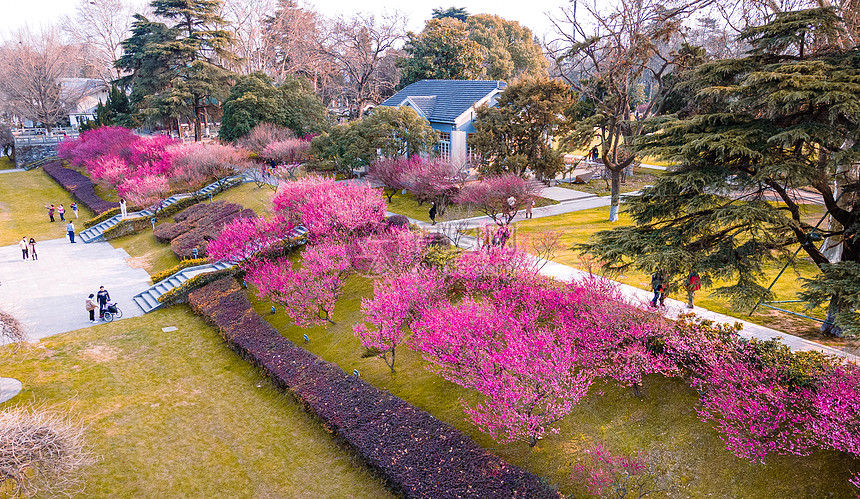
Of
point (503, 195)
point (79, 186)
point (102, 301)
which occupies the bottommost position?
point (102, 301)

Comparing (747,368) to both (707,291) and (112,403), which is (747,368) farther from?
(112,403)

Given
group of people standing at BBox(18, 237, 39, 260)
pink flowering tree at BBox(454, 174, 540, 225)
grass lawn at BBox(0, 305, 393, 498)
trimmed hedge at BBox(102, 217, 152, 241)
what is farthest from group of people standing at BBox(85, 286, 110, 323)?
pink flowering tree at BBox(454, 174, 540, 225)

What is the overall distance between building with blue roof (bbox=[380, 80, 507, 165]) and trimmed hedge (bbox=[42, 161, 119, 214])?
23352 millimetres

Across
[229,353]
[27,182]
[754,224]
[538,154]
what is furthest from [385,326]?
[27,182]

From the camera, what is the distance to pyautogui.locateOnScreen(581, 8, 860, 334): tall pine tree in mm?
9297

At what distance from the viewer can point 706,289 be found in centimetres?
1627

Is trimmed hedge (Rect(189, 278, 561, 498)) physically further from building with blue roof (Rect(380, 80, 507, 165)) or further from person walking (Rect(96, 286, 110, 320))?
building with blue roof (Rect(380, 80, 507, 165))

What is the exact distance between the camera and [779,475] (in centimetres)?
923

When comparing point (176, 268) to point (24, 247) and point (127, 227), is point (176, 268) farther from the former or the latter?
point (127, 227)

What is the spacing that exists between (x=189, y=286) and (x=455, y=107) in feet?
76.2

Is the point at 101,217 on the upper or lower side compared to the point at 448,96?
lower

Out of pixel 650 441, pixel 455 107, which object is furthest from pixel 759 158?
pixel 455 107

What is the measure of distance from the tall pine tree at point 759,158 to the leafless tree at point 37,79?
70.2 metres

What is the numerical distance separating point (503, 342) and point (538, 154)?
2105 centimetres
